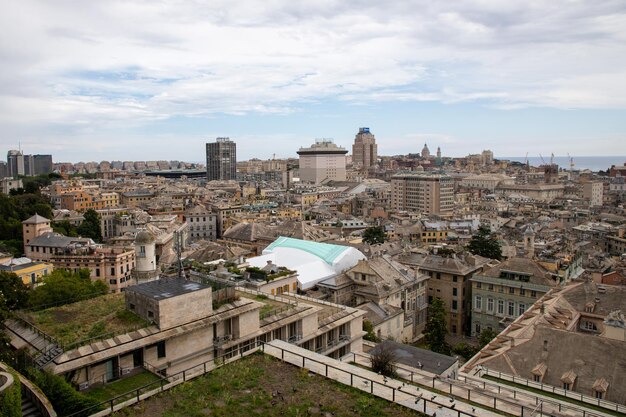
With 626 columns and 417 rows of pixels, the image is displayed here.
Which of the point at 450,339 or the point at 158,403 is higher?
the point at 158,403

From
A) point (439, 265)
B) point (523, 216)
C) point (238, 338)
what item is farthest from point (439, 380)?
point (523, 216)

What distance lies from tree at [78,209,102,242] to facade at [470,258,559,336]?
56780 millimetres

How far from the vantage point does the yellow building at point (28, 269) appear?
43.3 metres

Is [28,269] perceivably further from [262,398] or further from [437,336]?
[262,398]

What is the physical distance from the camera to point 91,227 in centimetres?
7894

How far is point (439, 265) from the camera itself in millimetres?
48375

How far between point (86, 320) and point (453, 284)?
112ft

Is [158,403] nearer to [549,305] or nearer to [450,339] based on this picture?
[549,305]

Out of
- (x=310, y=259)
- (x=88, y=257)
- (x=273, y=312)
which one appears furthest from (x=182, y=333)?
(x=88, y=257)

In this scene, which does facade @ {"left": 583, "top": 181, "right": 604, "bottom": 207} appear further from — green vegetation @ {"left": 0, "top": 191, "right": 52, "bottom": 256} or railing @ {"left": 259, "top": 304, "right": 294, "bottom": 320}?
railing @ {"left": 259, "top": 304, "right": 294, "bottom": 320}

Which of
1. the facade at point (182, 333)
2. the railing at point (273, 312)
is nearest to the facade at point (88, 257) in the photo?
the facade at point (182, 333)

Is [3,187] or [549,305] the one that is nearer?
[549,305]

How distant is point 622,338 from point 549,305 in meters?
5.72

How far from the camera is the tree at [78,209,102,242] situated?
77375mm
